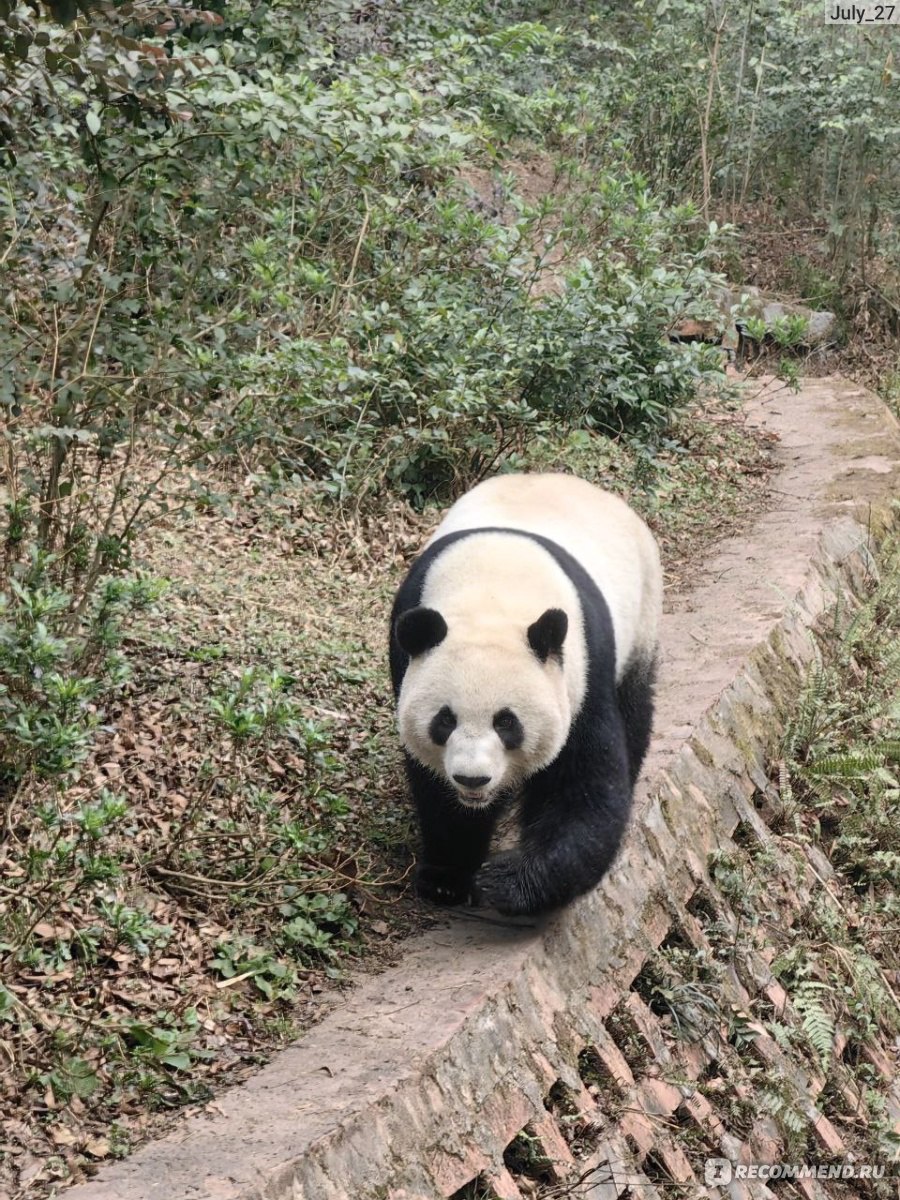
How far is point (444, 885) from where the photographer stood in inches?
187

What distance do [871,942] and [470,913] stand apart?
7.13 feet

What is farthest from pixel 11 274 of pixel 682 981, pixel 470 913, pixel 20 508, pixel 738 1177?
pixel 738 1177

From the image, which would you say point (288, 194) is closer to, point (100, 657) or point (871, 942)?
point (100, 657)

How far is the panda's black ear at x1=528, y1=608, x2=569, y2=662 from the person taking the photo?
4.20 metres

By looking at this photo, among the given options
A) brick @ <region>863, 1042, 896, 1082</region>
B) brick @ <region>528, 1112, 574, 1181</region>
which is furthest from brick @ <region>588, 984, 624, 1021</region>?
brick @ <region>863, 1042, 896, 1082</region>

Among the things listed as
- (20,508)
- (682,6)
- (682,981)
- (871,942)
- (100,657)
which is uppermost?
(682,6)

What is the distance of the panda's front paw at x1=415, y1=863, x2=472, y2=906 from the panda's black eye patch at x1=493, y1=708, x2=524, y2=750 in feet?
2.45

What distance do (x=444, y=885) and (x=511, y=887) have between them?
448 mm

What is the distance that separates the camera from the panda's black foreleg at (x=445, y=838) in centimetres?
465

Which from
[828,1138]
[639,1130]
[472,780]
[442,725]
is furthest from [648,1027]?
[442,725]

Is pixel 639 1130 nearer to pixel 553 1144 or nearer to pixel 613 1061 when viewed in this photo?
pixel 613 1061

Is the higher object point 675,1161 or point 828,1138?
point 675,1161

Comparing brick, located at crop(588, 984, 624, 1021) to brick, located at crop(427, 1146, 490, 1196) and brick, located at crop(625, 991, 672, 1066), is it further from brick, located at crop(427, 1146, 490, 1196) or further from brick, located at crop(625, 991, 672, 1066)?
brick, located at crop(427, 1146, 490, 1196)

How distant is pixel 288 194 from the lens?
877 centimetres
